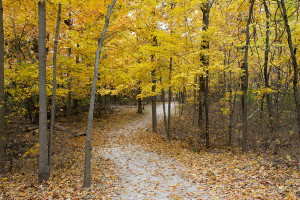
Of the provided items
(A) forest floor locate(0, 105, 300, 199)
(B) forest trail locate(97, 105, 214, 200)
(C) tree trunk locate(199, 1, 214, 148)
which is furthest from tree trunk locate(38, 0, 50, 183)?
(C) tree trunk locate(199, 1, 214, 148)

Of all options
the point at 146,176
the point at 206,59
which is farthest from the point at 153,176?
the point at 206,59

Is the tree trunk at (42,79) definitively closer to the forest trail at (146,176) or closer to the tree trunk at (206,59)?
the forest trail at (146,176)

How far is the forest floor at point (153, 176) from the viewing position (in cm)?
556

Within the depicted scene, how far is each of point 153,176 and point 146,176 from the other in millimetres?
266

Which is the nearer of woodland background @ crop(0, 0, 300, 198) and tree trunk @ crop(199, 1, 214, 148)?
woodland background @ crop(0, 0, 300, 198)

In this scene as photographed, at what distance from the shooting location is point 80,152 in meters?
10.5

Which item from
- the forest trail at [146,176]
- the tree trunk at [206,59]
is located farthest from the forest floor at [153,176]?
the tree trunk at [206,59]

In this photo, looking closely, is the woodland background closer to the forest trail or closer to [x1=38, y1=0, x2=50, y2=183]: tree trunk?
[x1=38, y1=0, x2=50, y2=183]: tree trunk

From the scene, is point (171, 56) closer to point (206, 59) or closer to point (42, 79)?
point (206, 59)

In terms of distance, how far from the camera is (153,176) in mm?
7523

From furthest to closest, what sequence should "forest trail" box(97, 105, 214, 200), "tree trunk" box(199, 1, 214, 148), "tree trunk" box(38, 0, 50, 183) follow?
"tree trunk" box(199, 1, 214, 148) < "tree trunk" box(38, 0, 50, 183) < "forest trail" box(97, 105, 214, 200)

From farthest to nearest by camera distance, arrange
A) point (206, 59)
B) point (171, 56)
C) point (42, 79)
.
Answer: point (206, 59), point (171, 56), point (42, 79)

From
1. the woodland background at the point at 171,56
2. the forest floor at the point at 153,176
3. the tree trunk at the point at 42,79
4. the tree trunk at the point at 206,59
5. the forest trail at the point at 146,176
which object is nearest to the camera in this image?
the forest floor at the point at 153,176

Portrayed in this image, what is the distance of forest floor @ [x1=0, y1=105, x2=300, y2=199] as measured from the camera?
5562 millimetres
